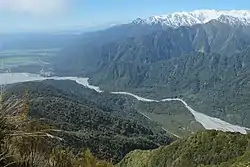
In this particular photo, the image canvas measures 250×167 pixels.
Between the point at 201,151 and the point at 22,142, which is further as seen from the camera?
the point at 201,151

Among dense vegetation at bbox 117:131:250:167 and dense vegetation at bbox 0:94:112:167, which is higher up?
dense vegetation at bbox 0:94:112:167

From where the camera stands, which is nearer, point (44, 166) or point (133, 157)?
point (44, 166)

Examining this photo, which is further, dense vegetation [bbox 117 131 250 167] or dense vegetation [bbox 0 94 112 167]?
dense vegetation [bbox 117 131 250 167]

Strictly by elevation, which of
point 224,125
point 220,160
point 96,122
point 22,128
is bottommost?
point 224,125

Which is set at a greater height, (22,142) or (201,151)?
(22,142)

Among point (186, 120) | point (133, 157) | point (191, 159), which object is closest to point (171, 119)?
point (186, 120)

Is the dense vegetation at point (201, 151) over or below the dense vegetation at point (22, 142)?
below

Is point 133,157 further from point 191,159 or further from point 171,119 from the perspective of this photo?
point 171,119

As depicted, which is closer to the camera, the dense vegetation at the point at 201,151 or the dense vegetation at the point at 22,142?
the dense vegetation at the point at 22,142
